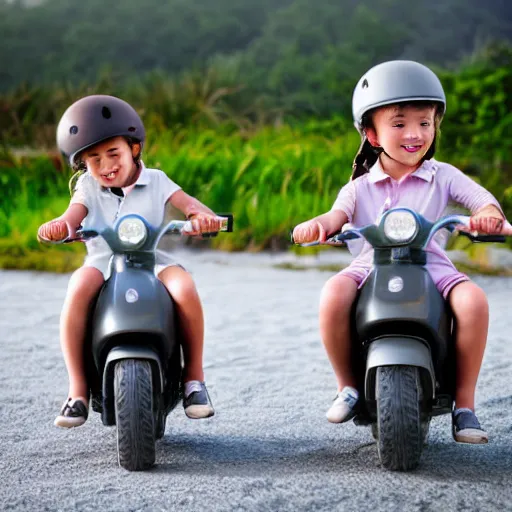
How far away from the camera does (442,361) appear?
3445 millimetres

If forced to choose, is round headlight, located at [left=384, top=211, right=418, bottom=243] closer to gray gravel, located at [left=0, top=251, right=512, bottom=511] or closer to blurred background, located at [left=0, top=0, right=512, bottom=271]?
gray gravel, located at [left=0, top=251, right=512, bottom=511]

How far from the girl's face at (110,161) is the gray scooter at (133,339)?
260mm

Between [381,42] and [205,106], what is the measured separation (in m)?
5.40

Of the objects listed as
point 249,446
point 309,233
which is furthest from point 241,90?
point 309,233

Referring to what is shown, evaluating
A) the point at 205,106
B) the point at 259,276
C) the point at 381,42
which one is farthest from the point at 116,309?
the point at 381,42

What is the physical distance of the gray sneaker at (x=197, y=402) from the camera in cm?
354

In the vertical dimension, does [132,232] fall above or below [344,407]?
above

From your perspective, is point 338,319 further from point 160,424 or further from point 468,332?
point 160,424

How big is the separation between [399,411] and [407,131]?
976 mm

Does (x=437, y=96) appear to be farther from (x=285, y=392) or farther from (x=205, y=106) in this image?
(x=205, y=106)

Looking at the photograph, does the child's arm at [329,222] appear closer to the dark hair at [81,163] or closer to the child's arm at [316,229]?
the child's arm at [316,229]

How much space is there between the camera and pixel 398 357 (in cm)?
327

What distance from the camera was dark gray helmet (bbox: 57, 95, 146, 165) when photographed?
362cm

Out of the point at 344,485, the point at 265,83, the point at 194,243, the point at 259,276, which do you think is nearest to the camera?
the point at 344,485
